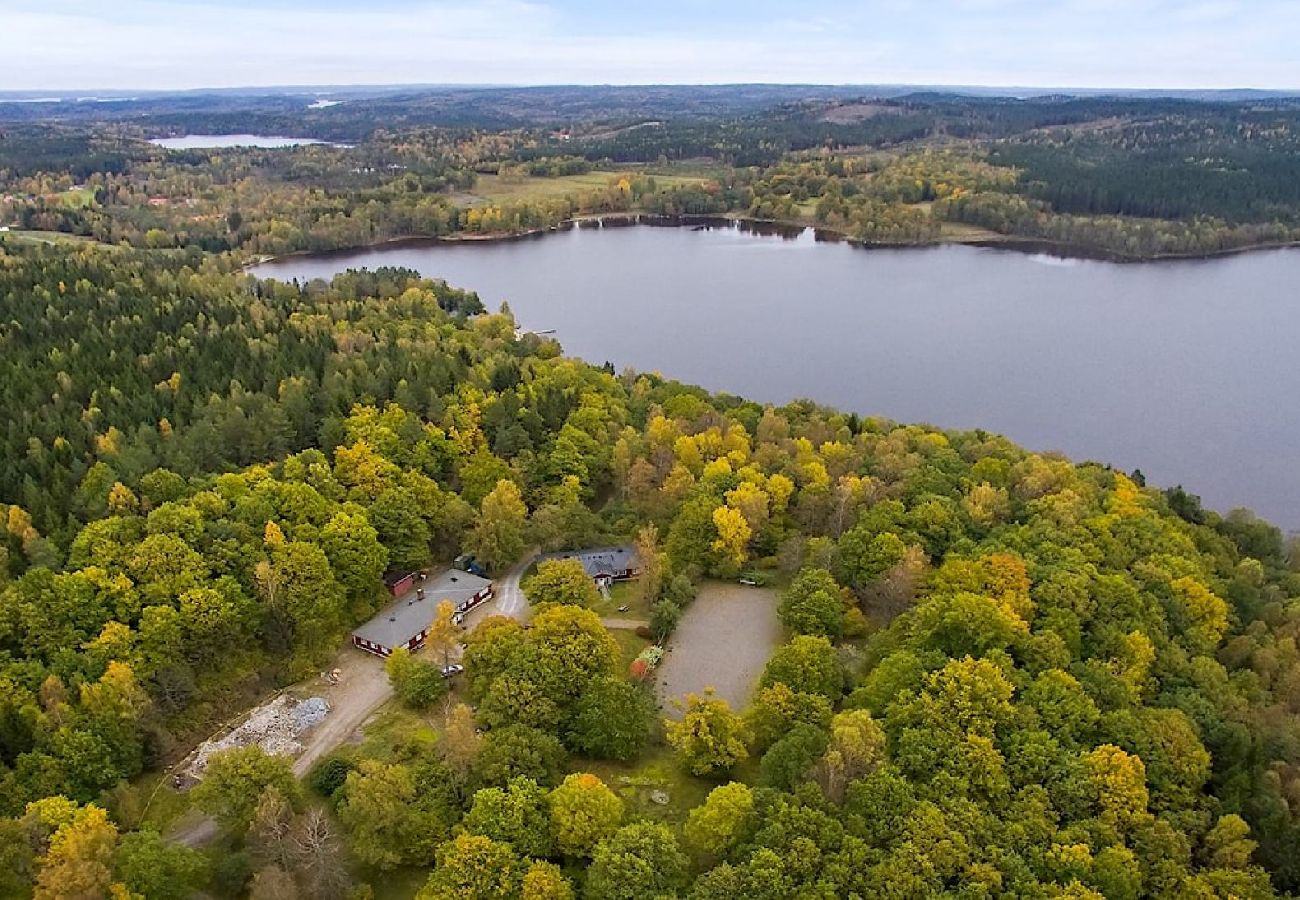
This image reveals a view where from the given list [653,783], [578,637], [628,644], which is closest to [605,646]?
[578,637]

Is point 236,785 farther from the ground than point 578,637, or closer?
closer

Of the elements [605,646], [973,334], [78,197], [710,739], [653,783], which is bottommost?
[653,783]

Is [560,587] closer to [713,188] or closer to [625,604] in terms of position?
[625,604]

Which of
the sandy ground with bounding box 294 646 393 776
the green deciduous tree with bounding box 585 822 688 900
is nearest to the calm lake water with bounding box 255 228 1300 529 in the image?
the sandy ground with bounding box 294 646 393 776

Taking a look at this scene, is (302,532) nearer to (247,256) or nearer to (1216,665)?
(1216,665)

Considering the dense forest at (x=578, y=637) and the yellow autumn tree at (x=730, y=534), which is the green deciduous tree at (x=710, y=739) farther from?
the yellow autumn tree at (x=730, y=534)

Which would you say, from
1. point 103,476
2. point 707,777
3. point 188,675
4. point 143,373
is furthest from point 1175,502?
point 143,373

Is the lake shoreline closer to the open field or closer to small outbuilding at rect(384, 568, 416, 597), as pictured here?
the open field

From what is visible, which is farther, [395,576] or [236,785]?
[395,576]
